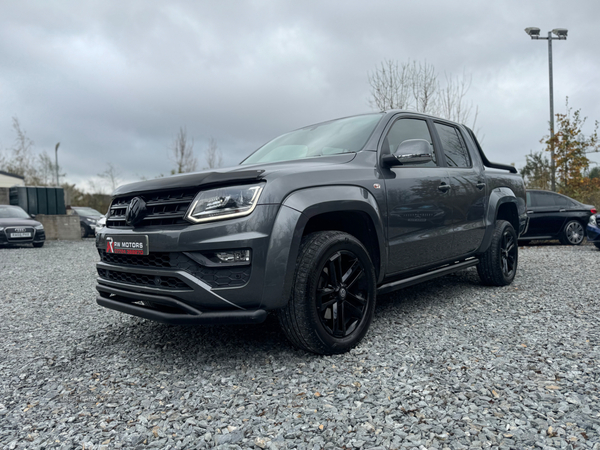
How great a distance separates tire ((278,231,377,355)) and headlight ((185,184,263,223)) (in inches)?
18.4

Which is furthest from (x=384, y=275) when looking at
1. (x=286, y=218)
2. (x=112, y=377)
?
(x=112, y=377)

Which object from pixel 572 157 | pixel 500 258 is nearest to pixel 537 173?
pixel 572 157

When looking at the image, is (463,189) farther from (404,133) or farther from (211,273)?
(211,273)

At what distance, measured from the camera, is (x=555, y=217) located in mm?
10133

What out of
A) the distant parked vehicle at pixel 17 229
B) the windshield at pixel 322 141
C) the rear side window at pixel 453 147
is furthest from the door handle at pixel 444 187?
the distant parked vehicle at pixel 17 229

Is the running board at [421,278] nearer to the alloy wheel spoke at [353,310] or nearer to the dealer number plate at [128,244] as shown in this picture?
the alloy wheel spoke at [353,310]

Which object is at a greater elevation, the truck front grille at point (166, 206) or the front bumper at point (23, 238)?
→ the truck front grille at point (166, 206)

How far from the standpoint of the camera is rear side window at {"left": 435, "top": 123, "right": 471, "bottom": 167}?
423cm

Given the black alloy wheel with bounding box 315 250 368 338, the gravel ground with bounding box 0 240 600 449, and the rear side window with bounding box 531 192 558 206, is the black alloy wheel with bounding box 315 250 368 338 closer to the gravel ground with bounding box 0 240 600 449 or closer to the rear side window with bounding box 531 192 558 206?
the gravel ground with bounding box 0 240 600 449

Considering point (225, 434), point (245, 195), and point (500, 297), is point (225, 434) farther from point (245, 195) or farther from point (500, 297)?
point (500, 297)

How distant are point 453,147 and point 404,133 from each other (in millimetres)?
935

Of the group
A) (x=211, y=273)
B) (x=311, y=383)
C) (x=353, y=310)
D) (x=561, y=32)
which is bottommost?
(x=311, y=383)

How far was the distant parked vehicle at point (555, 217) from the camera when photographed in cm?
1006

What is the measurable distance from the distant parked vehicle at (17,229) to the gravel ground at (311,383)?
9437mm
